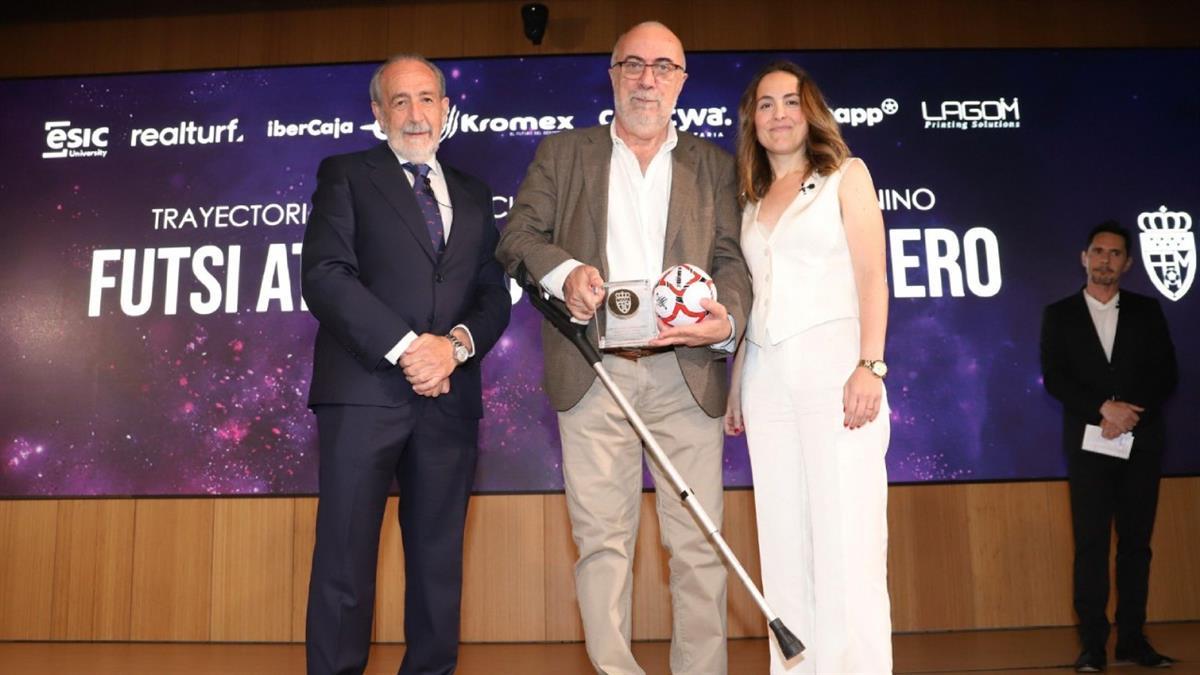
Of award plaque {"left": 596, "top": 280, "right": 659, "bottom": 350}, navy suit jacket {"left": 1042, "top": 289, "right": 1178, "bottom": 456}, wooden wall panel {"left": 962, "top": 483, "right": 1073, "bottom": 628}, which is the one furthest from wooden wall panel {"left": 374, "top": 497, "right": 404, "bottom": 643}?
navy suit jacket {"left": 1042, "top": 289, "right": 1178, "bottom": 456}

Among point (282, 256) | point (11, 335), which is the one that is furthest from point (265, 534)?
point (11, 335)

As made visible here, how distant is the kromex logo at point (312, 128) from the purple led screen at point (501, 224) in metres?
0.01

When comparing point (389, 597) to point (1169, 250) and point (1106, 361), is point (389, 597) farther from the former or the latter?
point (1169, 250)

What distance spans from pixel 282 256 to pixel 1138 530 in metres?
4.19

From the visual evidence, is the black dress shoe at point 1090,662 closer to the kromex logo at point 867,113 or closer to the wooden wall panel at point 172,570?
the kromex logo at point 867,113

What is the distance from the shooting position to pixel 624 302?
7.90 ft

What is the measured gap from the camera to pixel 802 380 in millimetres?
2348

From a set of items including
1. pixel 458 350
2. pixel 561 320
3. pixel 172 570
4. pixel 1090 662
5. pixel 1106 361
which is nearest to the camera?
pixel 561 320

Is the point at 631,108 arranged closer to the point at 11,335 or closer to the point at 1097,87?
the point at 1097,87

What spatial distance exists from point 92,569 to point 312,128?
8.29 feet

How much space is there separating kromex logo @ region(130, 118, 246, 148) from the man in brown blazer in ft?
9.94

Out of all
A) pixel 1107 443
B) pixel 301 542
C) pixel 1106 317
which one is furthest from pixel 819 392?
pixel 301 542

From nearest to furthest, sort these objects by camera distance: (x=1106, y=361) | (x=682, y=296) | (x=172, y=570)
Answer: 1. (x=682, y=296)
2. (x=1106, y=361)
3. (x=172, y=570)

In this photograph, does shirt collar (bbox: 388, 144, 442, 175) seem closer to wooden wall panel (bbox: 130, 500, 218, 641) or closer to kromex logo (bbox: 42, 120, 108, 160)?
wooden wall panel (bbox: 130, 500, 218, 641)
